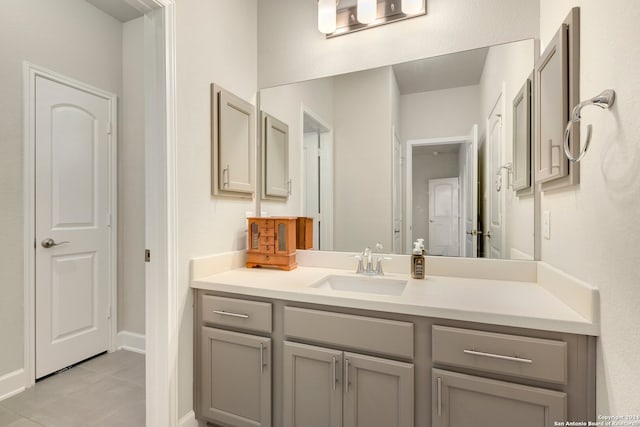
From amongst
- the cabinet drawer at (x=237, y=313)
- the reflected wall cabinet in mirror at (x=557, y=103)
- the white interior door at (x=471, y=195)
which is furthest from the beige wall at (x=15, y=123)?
the reflected wall cabinet in mirror at (x=557, y=103)

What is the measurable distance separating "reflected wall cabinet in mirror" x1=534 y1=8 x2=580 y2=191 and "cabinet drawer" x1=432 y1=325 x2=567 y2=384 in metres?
0.57

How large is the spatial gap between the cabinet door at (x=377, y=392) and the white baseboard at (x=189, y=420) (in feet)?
2.72

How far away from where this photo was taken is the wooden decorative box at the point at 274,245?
5.99 ft

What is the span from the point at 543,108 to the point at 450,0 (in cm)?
80

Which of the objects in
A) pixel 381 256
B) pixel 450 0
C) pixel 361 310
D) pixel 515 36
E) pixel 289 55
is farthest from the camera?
pixel 289 55

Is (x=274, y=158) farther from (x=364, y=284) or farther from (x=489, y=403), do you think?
(x=489, y=403)

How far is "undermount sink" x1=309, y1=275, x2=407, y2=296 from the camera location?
155 centimetres

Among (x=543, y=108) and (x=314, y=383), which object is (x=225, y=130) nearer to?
(x=314, y=383)

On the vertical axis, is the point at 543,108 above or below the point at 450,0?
below

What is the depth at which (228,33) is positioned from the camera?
6.02 feet

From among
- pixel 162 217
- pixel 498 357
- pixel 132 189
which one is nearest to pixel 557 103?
pixel 498 357

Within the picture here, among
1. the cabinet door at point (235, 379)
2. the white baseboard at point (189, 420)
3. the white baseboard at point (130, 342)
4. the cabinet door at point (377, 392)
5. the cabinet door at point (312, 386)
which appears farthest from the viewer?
the white baseboard at point (130, 342)

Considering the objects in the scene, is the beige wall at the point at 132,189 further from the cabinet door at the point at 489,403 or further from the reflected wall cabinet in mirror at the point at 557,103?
the reflected wall cabinet in mirror at the point at 557,103

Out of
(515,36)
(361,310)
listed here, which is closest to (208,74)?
(361,310)
